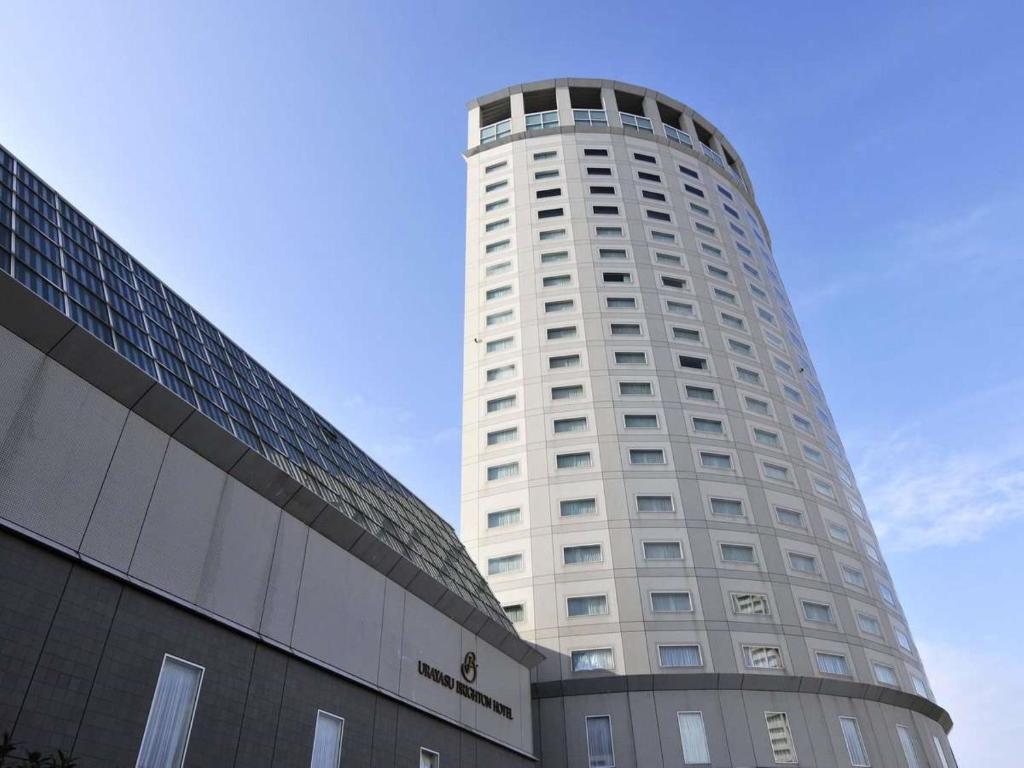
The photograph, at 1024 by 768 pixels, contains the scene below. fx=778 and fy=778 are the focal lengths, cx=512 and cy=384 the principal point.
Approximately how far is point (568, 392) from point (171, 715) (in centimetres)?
3911

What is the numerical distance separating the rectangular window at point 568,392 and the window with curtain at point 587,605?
14.6 metres

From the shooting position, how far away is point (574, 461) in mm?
50750

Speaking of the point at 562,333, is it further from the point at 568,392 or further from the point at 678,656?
the point at 678,656

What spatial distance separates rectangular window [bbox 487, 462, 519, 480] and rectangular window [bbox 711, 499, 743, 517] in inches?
502

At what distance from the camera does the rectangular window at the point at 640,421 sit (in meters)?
52.1

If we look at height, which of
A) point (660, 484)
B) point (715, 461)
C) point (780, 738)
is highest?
point (715, 461)

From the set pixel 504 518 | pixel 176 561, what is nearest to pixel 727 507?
pixel 504 518

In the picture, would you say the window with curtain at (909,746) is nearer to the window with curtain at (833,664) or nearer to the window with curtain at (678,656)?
the window with curtain at (833,664)

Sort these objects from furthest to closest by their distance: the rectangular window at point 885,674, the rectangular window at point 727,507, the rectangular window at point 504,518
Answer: the rectangular window at point 504,518
the rectangular window at point 727,507
the rectangular window at point 885,674

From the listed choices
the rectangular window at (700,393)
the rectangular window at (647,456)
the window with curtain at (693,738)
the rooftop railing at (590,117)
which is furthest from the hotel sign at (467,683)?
the rooftop railing at (590,117)

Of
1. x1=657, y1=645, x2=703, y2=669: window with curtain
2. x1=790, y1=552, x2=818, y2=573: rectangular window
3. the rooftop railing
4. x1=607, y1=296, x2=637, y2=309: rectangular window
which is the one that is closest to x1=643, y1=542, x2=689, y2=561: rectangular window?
x1=657, y1=645, x2=703, y2=669: window with curtain

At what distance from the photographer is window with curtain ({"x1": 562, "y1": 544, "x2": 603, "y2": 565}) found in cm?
4622

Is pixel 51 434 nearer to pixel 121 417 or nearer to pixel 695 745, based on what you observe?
pixel 121 417

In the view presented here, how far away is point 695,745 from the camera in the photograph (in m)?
38.9
